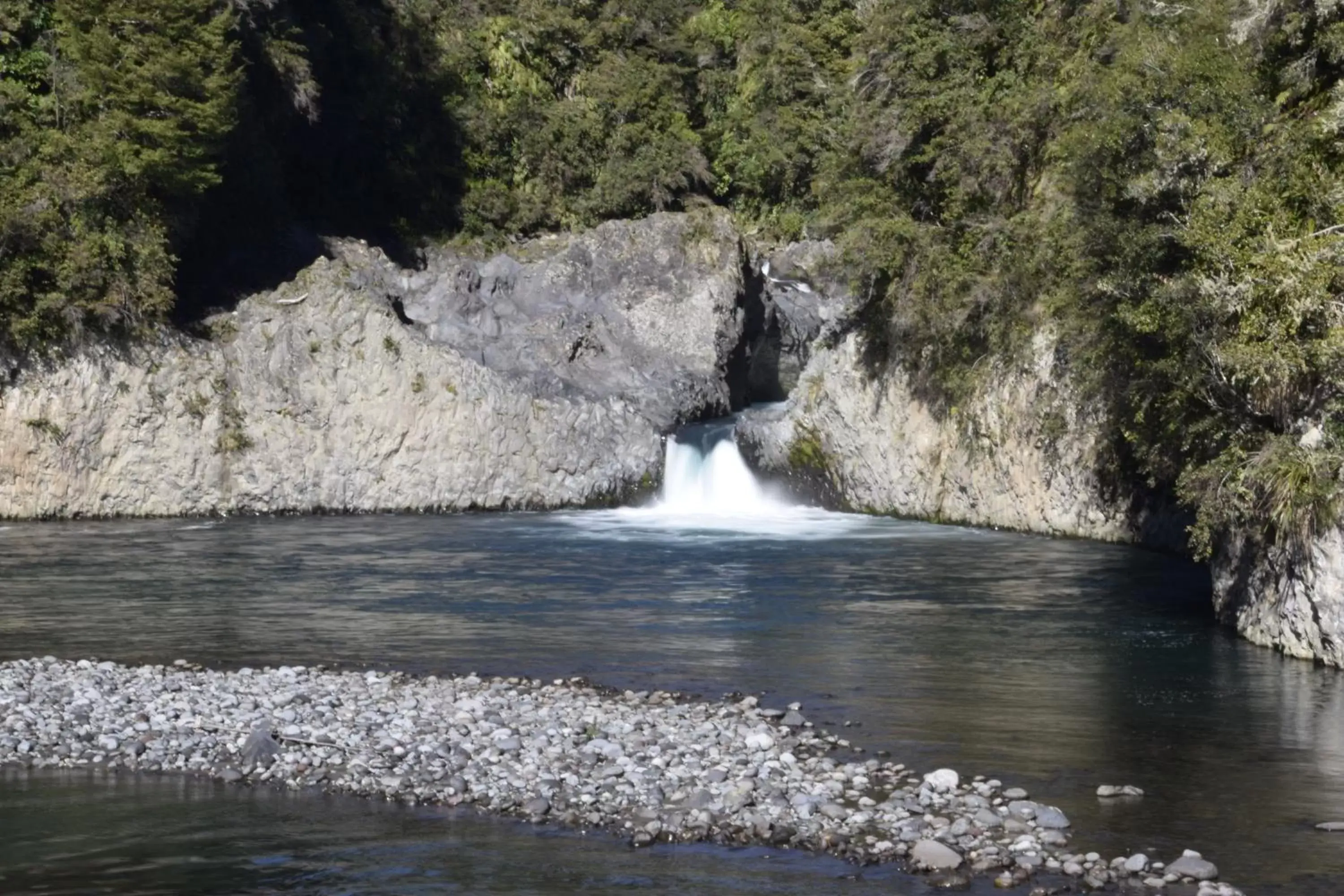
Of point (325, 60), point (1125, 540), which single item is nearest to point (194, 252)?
point (325, 60)

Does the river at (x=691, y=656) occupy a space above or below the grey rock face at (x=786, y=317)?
below

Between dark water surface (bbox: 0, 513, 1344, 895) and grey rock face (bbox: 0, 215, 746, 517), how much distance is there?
77.1 inches

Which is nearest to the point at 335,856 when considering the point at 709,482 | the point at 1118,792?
the point at 1118,792

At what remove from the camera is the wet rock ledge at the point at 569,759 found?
1358 centimetres

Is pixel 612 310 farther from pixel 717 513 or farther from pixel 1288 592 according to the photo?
pixel 1288 592

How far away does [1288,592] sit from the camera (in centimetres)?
2100

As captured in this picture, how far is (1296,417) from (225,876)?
14395 millimetres

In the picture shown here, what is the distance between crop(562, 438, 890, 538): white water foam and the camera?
1447 inches

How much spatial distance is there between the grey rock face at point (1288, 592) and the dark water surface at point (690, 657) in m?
0.38

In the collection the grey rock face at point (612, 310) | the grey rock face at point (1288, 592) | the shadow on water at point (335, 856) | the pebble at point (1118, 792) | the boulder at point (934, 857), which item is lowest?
the shadow on water at point (335, 856)

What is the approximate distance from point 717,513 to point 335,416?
10.9 m

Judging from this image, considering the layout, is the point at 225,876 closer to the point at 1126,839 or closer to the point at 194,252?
the point at 1126,839

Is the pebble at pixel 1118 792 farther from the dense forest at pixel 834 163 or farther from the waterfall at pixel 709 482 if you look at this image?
the waterfall at pixel 709 482

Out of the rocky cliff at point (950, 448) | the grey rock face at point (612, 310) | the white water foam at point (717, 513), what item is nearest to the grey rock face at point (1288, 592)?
the rocky cliff at point (950, 448)
